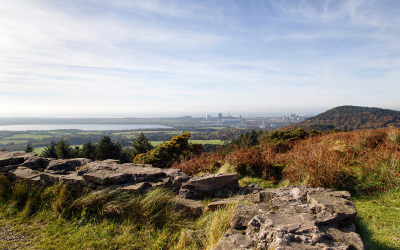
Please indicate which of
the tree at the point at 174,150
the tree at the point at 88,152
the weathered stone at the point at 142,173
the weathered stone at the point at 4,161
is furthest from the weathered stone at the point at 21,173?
the tree at the point at 88,152

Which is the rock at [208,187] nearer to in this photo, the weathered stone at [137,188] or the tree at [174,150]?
the weathered stone at [137,188]

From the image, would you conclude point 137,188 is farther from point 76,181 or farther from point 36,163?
point 36,163

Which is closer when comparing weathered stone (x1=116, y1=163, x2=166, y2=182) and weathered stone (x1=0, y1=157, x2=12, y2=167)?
weathered stone (x1=116, y1=163, x2=166, y2=182)

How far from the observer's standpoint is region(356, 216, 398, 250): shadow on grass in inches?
88.2

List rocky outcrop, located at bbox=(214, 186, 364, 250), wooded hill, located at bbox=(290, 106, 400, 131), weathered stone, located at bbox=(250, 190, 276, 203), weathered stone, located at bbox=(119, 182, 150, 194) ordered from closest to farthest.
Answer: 1. rocky outcrop, located at bbox=(214, 186, 364, 250)
2. weathered stone, located at bbox=(250, 190, 276, 203)
3. weathered stone, located at bbox=(119, 182, 150, 194)
4. wooded hill, located at bbox=(290, 106, 400, 131)

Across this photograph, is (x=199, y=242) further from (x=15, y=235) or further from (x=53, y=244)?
(x=15, y=235)

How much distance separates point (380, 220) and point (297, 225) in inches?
67.5

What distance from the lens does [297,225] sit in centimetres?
228

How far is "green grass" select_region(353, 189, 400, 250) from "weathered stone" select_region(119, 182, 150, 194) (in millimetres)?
3939

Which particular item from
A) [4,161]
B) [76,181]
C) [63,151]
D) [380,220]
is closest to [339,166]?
[380,220]

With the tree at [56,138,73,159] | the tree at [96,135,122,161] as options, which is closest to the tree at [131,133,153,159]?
the tree at [96,135,122,161]

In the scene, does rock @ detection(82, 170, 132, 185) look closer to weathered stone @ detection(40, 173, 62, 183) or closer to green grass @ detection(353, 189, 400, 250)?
weathered stone @ detection(40, 173, 62, 183)

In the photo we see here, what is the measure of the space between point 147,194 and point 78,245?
4.65 feet

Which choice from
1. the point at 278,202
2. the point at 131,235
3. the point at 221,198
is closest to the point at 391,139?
the point at 278,202
